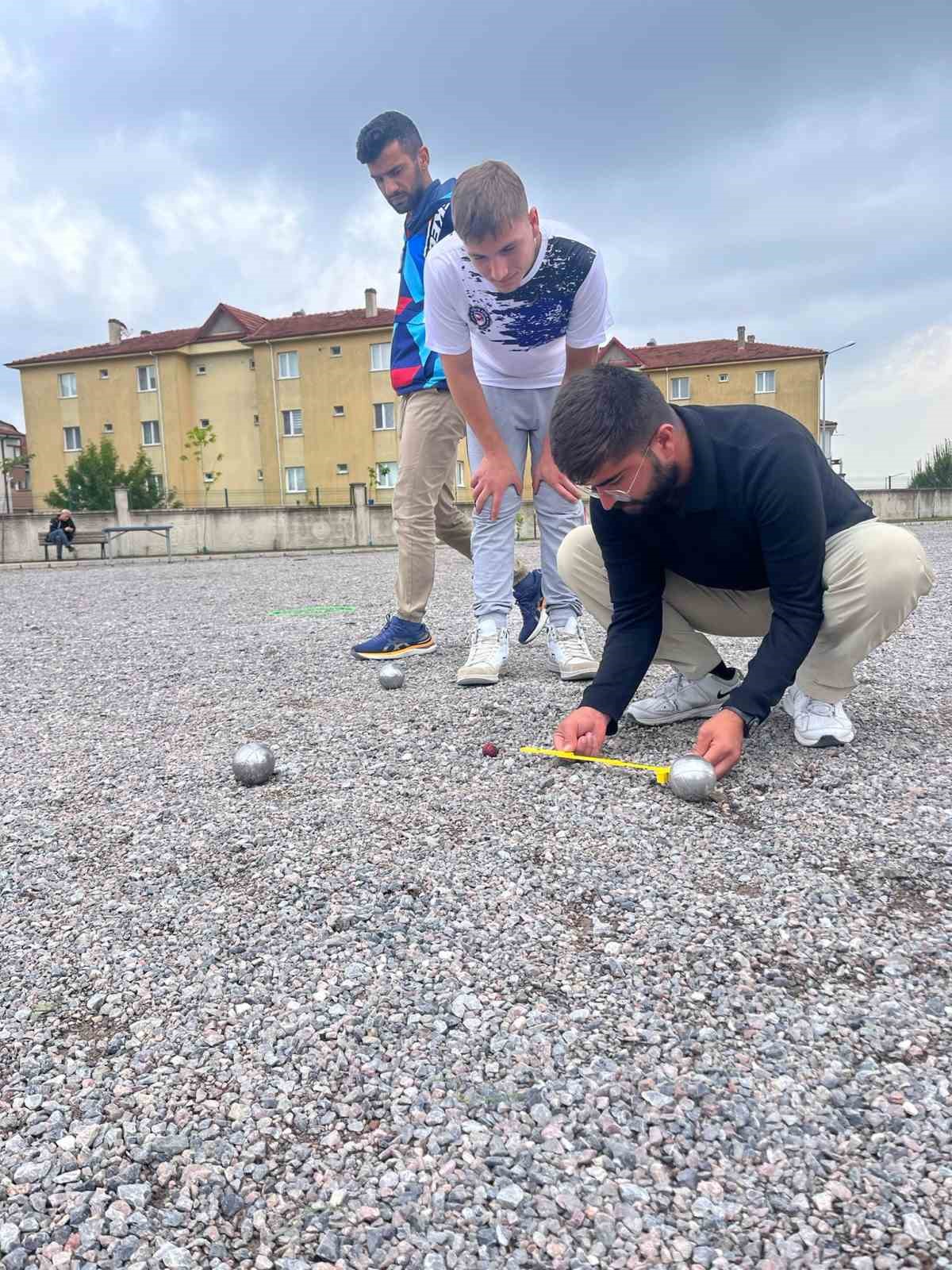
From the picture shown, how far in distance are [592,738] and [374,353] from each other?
34742 mm

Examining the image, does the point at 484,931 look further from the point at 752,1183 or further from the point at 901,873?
the point at 901,873

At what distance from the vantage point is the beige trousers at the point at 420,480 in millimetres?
4070

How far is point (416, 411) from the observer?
411cm

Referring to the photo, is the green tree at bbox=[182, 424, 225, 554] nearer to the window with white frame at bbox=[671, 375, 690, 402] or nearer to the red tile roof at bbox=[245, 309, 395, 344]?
the red tile roof at bbox=[245, 309, 395, 344]

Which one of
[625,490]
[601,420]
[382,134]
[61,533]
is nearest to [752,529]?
[625,490]

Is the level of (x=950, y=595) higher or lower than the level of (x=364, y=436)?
lower

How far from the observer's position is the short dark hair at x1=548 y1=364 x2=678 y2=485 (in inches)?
82.9

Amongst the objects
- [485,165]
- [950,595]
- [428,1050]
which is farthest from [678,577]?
[950,595]

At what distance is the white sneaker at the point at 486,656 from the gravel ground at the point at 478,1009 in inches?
28.3

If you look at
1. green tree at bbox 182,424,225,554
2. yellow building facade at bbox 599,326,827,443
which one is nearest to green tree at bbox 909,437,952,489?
yellow building facade at bbox 599,326,827,443

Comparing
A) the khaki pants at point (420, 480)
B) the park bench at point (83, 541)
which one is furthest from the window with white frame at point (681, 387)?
the khaki pants at point (420, 480)

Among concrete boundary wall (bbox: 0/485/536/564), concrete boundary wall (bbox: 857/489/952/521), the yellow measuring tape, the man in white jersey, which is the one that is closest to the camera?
the yellow measuring tape

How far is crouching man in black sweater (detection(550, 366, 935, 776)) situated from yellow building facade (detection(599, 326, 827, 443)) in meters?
36.3

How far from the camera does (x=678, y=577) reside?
9.29 ft
